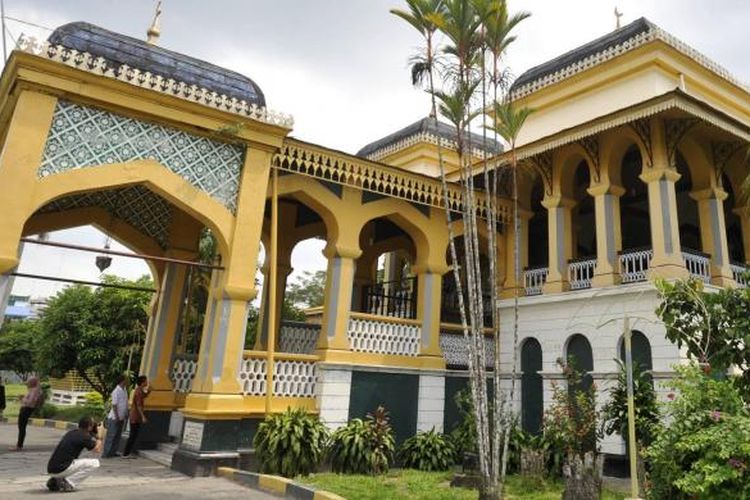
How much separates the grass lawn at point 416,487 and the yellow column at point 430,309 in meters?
2.46

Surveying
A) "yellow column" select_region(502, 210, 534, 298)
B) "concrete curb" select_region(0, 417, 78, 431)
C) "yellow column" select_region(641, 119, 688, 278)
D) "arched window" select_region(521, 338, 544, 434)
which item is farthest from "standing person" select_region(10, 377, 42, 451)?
"yellow column" select_region(641, 119, 688, 278)

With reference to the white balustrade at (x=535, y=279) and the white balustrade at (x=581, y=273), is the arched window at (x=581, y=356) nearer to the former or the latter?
the white balustrade at (x=581, y=273)

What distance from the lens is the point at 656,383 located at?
845cm

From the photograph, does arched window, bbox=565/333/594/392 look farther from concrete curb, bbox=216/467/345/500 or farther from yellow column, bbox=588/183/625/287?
concrete curb, bbox=216/467/345/500

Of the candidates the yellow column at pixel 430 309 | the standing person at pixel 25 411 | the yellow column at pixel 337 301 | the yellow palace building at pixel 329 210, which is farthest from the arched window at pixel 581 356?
the standing person at pixel 25 411

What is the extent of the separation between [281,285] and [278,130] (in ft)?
15.3

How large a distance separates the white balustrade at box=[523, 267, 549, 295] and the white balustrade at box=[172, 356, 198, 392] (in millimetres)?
A: 6501

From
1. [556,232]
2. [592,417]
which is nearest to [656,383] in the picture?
[592,417]

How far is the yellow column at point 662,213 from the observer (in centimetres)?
886

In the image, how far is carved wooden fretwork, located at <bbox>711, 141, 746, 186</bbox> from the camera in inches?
393

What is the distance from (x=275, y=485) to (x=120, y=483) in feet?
6.34

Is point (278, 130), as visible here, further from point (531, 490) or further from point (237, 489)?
point (531, 490)

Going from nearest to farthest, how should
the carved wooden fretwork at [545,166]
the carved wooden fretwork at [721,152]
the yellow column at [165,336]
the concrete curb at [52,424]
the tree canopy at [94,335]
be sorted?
the carved wooden fretwork at [721,152] → the yellow column at [165,336] → the carved wooden fretwork at [545,166] → the concrete curb at [52,424] → the tree canopy at [94,335]

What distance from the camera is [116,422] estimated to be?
9289 millimetres
